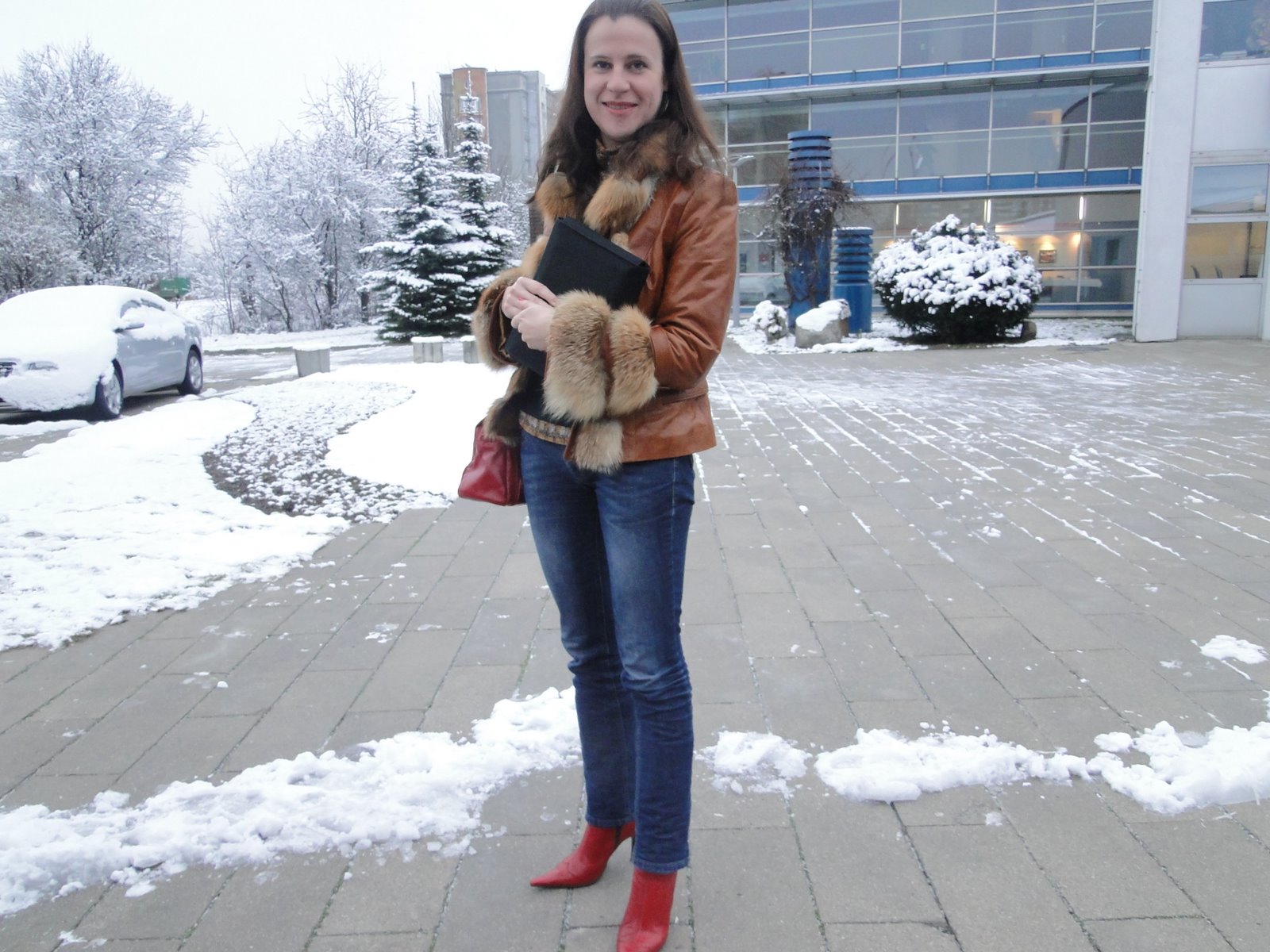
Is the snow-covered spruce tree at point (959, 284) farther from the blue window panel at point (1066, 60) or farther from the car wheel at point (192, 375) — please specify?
the car wheel at point (192, 375)

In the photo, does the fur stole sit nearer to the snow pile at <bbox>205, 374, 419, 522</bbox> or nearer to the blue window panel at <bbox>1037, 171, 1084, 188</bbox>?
the snow pile at <bbox>205, 374, 419, 522</bbox>

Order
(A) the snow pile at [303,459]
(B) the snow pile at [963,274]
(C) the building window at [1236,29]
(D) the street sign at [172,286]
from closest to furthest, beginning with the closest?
1. (A) the snow pile at [303,459]
2. (C) the building window at [1236,29]
3. (B) the snow pile at [963,274]
4. (D) the street sign at [172,286]

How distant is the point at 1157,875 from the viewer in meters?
2.24

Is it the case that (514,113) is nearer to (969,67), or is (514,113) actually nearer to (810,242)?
(969,67)

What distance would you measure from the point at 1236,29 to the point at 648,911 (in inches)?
772

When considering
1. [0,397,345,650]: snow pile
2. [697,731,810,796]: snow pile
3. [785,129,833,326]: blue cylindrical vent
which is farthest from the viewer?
[785,129,833,326]: blue cylindrical vent

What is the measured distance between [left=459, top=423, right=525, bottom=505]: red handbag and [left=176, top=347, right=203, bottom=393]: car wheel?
11866 millimetres

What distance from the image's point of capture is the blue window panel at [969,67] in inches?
1031

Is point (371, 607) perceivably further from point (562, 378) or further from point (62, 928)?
point (562, 378)

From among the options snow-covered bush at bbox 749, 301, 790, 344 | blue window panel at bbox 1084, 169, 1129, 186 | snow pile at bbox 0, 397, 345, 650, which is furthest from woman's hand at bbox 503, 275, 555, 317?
blue window panel at bbox 1084, 169, 1129, 186

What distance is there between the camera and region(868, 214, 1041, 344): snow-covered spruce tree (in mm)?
16828

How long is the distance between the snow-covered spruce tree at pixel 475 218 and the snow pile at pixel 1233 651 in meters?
19.8

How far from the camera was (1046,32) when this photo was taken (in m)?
26.2

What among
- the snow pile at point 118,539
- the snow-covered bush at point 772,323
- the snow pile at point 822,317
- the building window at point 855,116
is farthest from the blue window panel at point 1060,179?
the snow pile at point 118,539
